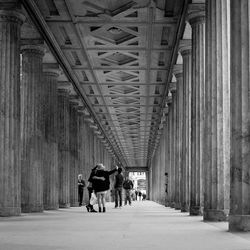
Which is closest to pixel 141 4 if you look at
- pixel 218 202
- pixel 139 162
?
pixel 218 202

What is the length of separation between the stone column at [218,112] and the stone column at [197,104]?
3806 mm

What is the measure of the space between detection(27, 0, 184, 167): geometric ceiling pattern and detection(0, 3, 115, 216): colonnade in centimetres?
139

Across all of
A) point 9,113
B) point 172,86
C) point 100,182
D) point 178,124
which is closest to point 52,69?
point 178,124

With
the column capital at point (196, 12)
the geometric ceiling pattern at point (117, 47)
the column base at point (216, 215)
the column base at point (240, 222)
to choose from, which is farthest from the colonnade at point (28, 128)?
the column base at point (240, 222)

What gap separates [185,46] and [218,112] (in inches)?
418

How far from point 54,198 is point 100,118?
75.7ft

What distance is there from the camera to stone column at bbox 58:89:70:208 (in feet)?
117

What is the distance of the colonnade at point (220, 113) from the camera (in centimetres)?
1155

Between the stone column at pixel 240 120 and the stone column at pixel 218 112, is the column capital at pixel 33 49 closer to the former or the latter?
the stone column at pixel 218 112

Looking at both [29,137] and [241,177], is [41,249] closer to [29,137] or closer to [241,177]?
[241,177]

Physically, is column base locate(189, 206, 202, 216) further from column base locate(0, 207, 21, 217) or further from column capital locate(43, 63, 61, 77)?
column capital locate(43, 63, 61, 77)

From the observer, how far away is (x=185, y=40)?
2586 centimetres

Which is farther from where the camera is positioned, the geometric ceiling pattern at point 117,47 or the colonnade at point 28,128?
the geometric ceiling pattern at point 117,47

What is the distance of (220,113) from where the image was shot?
631 inches
